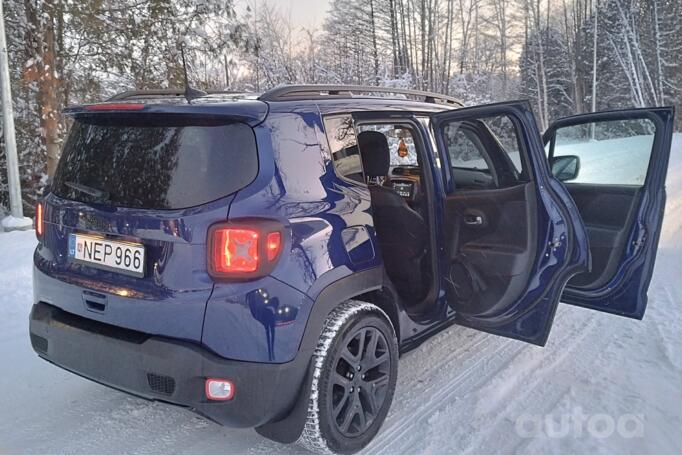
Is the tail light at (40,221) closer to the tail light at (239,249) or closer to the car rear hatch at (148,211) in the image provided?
the car rear hatch at (148,211)

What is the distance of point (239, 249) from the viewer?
2111mm

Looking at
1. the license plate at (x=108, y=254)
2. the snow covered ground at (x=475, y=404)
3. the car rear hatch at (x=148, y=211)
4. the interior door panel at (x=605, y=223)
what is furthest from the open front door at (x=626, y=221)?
the license plate at (x=108, y=254)

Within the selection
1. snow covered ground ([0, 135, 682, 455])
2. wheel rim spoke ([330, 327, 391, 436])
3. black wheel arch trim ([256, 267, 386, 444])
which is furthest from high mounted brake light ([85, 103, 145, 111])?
snow covered ground ([0, 135, 682, 455])

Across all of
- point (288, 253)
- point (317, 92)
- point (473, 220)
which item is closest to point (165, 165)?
point (288, 253)

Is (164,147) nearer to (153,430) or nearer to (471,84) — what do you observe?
(153,430)

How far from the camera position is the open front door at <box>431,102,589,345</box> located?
287cm

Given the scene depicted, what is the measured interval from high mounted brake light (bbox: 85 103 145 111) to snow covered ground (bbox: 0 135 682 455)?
5.59 ft

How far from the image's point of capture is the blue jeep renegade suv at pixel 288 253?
7.02ft

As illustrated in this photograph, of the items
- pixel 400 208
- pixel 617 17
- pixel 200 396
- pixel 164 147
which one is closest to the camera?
pixel 200 396

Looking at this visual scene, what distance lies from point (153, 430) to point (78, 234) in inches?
44.8

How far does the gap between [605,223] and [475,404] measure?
1777mm

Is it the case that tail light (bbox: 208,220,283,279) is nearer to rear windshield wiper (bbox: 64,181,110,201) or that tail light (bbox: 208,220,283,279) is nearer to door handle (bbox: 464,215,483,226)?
rear windshield wiper (bbox: 64,181,110,201)

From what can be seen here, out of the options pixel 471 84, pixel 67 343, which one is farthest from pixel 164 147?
pixel 471 84

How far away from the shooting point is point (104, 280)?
92.9 inches
